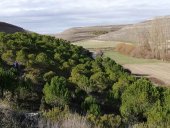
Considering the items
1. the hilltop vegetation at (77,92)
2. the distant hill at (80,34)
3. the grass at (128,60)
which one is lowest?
the distant hill at (80,34)

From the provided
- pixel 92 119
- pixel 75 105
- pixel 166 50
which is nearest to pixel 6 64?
pixel 75 105

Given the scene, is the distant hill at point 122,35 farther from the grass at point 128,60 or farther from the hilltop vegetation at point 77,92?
the hilltop vegetation at point 77,92

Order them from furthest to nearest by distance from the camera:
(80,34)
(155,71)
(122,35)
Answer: (80,34) < (122,35) < (155,71)

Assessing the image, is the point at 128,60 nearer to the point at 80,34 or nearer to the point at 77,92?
the point at 77,92

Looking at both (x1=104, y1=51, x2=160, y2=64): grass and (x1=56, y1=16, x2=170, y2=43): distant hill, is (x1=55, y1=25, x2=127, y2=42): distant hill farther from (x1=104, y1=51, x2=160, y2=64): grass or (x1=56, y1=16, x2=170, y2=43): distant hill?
(x1=104, y1=51, x2=160, y2=64): grass

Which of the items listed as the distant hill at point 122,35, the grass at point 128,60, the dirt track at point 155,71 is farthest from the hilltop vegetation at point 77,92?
the distant hill at point 122,35

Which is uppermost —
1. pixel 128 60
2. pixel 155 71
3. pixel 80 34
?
pixel 155 71

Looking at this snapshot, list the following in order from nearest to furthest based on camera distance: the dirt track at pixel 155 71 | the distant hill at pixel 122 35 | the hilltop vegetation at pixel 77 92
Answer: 1. the hilltop vegetation at pixel 77 92
2. the dirt track at pixel 155 71
3. the distant hill at pixel 122 35

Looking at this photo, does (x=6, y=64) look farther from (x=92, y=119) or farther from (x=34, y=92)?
(x=92, y=119)

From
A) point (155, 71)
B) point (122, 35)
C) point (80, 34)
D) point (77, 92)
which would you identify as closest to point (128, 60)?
point (155, 71)
